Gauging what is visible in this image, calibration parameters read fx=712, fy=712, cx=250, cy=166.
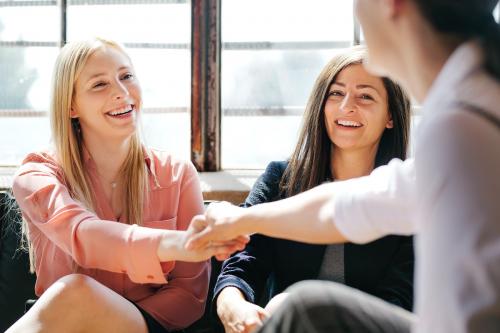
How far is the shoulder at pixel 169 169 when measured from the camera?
2.07 metres

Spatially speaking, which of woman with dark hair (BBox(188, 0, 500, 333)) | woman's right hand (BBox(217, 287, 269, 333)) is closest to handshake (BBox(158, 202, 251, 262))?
woman's right hand (BBox(217, 287, 269, 333))

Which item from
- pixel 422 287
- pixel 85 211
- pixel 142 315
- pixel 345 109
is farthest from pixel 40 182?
pixel 422 287

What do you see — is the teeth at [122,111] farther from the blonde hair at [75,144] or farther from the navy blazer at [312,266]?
the navy blazer at [312,266]

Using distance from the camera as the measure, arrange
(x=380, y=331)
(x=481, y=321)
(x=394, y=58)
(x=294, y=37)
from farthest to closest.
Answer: (x=294, y=37) < (x=380, y=331) < (x=394, y=58) < (x=481, y=321)

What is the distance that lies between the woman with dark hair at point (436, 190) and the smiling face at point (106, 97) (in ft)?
3.17

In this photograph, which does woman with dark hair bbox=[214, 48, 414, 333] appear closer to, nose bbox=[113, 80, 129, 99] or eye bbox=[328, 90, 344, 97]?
eye bbox=[328, 90, 344, 97]

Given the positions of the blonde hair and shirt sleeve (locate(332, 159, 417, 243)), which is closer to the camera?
shirt sleeve (locate(332, 159, 417, 243))

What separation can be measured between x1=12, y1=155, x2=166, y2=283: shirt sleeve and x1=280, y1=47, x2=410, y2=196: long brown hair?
468 mm

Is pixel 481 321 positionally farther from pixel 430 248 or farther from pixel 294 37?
pixel 294 37

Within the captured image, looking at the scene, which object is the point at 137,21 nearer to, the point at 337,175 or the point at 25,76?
the point at 25,76

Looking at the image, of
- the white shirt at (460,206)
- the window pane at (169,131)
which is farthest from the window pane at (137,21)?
the white shirt at (460,206)

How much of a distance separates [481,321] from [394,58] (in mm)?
391

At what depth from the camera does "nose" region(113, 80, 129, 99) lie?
202 centimetres

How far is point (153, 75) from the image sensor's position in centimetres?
293
